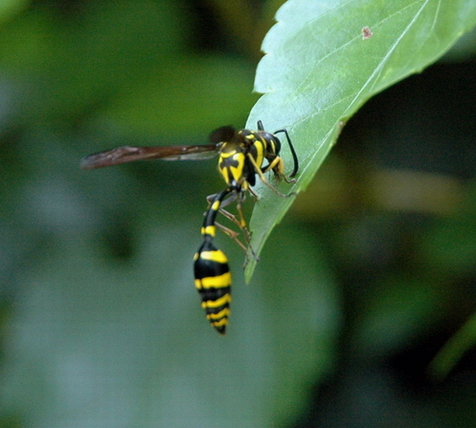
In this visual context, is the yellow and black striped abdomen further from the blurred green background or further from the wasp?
the blurred green background

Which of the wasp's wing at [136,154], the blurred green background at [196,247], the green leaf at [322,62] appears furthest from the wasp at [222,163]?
the blurred green background at [196,247]

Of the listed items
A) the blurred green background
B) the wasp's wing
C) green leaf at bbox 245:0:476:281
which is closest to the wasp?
the wasp's wing

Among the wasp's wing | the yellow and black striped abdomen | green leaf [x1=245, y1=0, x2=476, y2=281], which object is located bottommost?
the yellow and black striped abdomen

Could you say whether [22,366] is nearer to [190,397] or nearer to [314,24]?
[190,397]

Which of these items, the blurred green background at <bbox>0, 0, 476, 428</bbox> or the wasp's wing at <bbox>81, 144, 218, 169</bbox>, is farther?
the blurred green background at <bbox>0, 0, 476, 428</bbox>

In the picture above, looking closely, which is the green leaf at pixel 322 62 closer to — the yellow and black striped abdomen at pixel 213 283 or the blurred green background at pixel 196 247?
the yellow and black striped abdomen at pixel 213 283

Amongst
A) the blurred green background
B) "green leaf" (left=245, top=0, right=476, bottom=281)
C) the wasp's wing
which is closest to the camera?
"green leaf" (left=245, top=0, right=476, bottom=281)

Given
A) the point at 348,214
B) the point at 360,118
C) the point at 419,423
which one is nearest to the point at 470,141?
the point at 360,118
